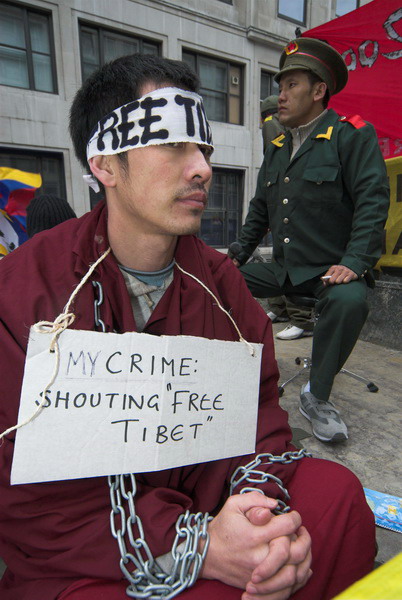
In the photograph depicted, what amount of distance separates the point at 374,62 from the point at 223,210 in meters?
8.83

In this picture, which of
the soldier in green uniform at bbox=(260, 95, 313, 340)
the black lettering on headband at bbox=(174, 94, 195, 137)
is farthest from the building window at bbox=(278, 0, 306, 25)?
the black lettering on headband at bbox=(174, 94, 195, 137)

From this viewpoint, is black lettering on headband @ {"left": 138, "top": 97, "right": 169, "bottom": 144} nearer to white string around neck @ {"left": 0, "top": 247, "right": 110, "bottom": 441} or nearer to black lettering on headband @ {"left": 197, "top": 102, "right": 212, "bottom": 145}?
black lettering on headband @ {"left": 197, "top": 102, "right": 212, "bottom": 145}

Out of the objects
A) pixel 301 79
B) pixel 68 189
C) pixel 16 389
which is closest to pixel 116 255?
pixel 16 389

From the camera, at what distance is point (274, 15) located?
12.3 m

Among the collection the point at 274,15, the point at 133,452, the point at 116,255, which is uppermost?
the point at 274,15

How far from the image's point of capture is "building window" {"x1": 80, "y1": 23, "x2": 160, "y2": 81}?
9758mm

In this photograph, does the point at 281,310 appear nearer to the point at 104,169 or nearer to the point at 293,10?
the point at 104,169

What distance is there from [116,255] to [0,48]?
1076cm

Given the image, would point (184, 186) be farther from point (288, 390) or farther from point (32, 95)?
point (32, 95)

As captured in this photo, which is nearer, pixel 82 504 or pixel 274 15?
pixel 82 504

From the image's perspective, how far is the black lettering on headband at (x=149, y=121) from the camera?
1.12m

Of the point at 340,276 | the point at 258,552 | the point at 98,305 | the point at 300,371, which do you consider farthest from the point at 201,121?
the point at 300,371

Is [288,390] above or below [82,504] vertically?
below

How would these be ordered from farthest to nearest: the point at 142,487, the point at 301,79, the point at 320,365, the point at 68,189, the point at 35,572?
the point at 68,189
the point at 301,79
the point at 320,365
the point at 142,487
the point at 35,572
